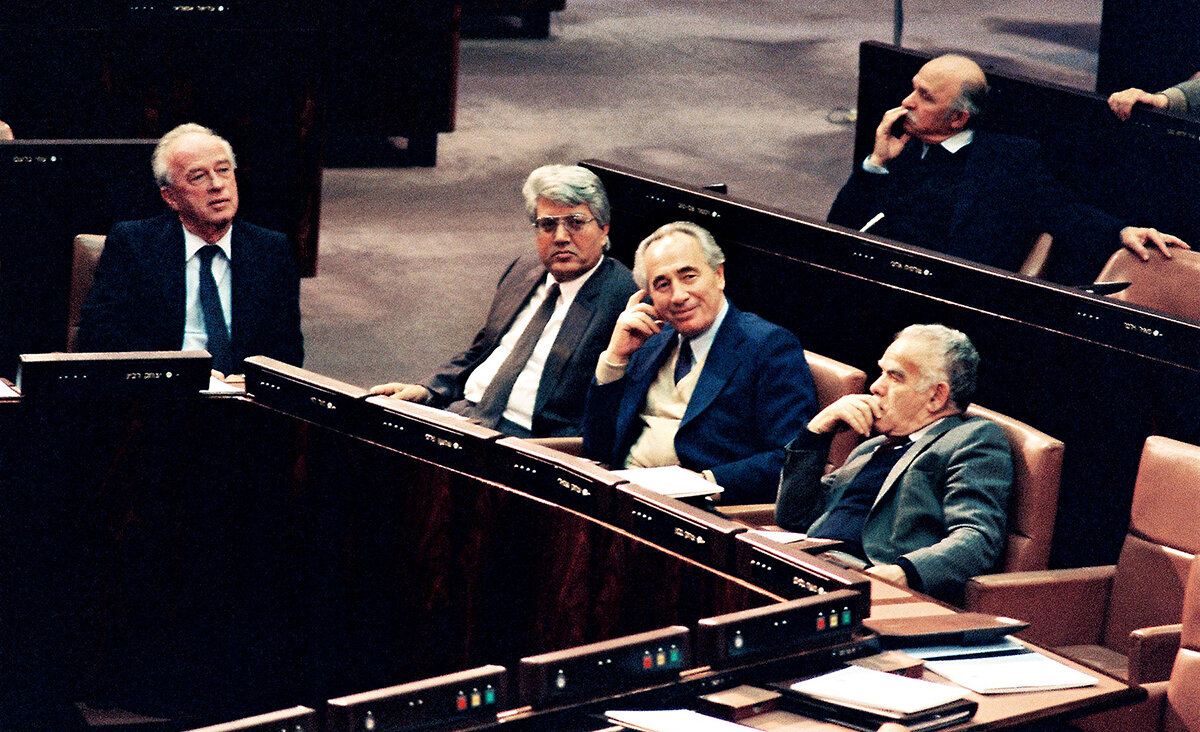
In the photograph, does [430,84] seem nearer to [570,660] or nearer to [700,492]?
[700,492]

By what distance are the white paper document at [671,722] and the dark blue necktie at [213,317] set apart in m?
2.35

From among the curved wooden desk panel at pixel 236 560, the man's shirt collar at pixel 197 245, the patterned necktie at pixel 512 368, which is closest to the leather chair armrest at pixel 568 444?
the patterned necktie at pixel 512 368

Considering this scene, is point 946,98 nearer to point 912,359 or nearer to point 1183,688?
point 912,359

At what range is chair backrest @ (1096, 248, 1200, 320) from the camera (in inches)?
182

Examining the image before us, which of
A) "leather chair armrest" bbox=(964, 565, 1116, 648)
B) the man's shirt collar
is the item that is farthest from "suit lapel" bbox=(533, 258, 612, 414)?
"leather chair armrest" bbox=(964, 565, 1116, 648)

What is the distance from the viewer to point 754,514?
→ 396 cm

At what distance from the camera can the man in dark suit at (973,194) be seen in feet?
16.4

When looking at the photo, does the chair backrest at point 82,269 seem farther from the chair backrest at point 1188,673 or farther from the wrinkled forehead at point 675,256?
the chair backrest at point 1188,673

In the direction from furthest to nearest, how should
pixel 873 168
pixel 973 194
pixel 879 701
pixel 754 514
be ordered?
pixel 873 168, pixel 973 194, pixel 754 514, pixel 879 701

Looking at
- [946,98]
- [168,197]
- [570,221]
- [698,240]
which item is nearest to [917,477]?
[698,240]

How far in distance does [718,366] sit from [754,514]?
38 centimetres

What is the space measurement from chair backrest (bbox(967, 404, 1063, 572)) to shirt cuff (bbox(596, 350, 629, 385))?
38.0 inches

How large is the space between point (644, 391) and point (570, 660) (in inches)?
71.6

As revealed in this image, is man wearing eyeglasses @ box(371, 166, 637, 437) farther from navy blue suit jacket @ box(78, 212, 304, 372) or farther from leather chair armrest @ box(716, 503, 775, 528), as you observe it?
leather chair armrest @ box(716, 503, 775, 528)
